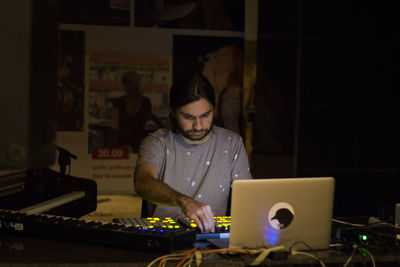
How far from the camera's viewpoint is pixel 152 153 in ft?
7.73

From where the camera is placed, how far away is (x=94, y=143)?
13.3ft

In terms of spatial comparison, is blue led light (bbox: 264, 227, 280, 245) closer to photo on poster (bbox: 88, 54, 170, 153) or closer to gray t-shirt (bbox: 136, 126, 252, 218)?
gray t-shirt (bbox: 136, 126, 252, 218)

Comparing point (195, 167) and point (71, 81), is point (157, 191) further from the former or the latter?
point (71, 81)

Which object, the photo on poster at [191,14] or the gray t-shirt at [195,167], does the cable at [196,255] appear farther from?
the photo on poster at [191,14]

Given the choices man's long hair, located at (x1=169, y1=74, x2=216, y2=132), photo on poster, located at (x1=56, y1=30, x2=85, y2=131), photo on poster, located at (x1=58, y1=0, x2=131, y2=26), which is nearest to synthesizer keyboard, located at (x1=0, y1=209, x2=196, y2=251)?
man's long hair, located at (x1=169, y1=74, x2=216, y2=132)

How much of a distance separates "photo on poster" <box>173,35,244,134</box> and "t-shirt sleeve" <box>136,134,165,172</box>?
5.86 ft

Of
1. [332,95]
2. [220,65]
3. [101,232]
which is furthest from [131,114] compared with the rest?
[101,232]

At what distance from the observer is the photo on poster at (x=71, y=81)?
3949mm

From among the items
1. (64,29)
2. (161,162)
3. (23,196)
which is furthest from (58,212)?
(64,29)

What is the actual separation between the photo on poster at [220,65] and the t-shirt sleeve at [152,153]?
1.79 meters

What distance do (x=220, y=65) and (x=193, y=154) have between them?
184 cm

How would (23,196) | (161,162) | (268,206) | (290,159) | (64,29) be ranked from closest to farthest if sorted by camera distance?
(268,206), (161,162), (23,196), (64,29), (290,159)

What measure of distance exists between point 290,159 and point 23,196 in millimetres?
2328

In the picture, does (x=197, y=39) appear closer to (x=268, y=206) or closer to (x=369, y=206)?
(x=369, y=206)
